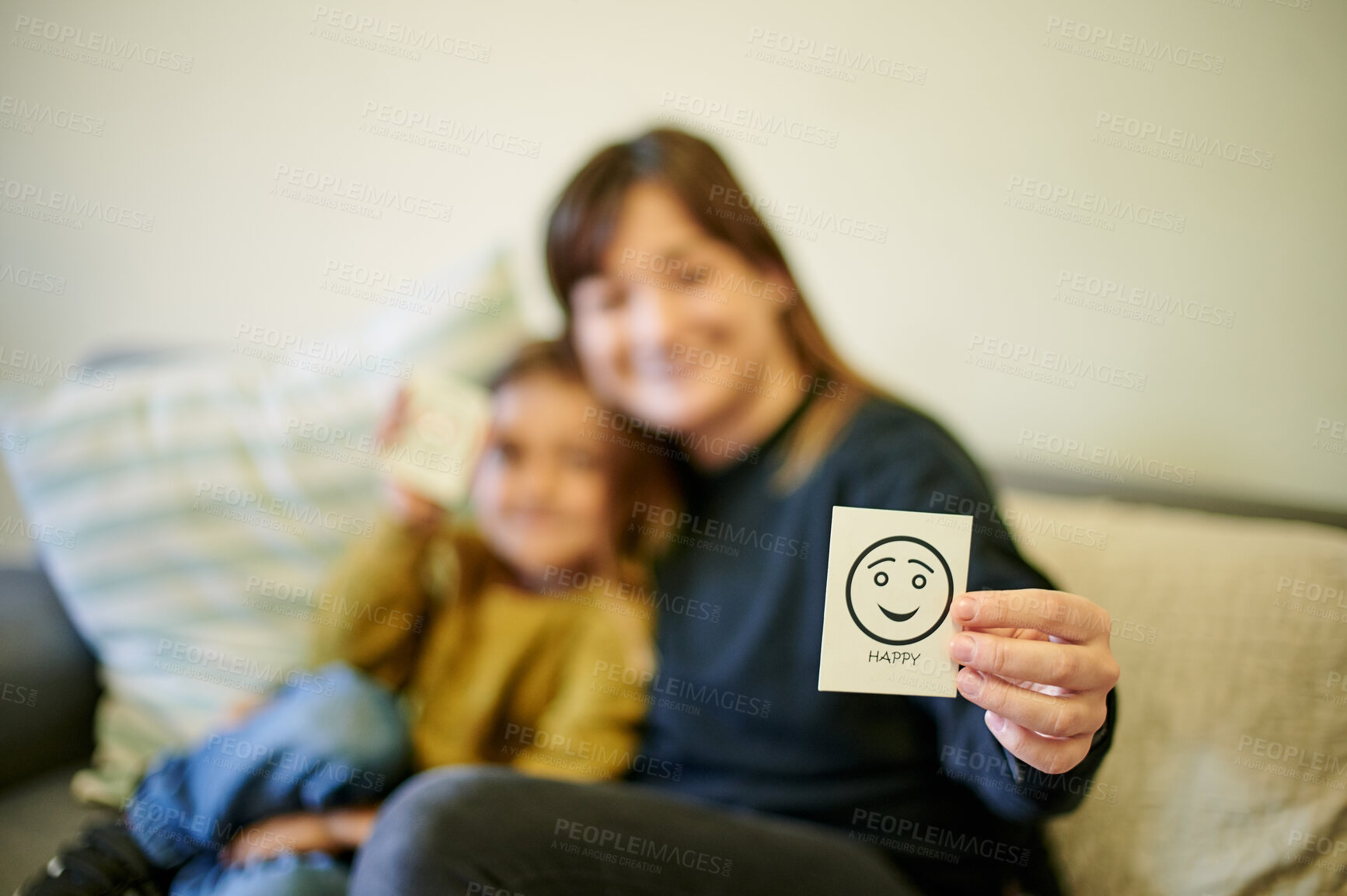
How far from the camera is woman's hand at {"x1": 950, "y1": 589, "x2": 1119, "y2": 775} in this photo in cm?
56

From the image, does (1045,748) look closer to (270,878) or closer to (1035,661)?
(1035,661)

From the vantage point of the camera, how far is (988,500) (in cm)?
74

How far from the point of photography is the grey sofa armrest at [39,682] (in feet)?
2.94

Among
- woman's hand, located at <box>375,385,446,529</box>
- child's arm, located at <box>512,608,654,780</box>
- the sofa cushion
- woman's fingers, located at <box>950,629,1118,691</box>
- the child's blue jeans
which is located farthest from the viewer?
woman's hand, located at <box>375,385,446,529</box>

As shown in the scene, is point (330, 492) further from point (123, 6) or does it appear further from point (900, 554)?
point (123, 6)

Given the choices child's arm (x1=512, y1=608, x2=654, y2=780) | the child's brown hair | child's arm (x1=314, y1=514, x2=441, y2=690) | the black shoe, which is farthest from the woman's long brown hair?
the black shoe

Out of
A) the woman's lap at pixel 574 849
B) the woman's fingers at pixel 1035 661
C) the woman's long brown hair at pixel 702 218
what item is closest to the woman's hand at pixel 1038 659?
the woman's fingers at pixel 1035 661

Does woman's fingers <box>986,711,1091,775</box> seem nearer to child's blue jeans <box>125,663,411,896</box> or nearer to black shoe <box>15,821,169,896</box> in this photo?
child's blue jeans <box>125,663,411,896</box>

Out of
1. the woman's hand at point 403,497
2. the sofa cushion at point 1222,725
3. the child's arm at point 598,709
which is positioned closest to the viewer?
the sofa cushion at point 1222,725

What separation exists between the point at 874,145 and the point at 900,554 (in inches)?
29.1

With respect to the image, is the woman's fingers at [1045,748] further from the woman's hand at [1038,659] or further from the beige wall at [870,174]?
the beige wall at [870,174]

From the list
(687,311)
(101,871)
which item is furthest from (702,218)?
(101,871)

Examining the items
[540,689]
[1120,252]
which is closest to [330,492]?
[540,689]

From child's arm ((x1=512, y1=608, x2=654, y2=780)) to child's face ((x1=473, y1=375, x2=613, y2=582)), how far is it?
0.11 m
